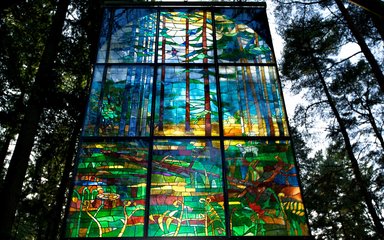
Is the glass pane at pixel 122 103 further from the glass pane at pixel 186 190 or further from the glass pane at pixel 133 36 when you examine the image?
the glass pane at pixel 186 190

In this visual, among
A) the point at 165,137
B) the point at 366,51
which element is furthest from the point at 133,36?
the point at 366,51

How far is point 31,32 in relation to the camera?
5148 mm

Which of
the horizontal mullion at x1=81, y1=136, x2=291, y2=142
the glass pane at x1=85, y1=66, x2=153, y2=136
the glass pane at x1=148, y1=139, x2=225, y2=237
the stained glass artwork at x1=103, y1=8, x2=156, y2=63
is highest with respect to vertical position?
the stained glass artwork at x1=103, y1=8, x2=156, y2=63

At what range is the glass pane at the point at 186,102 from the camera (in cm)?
386

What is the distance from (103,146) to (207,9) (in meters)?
3.02

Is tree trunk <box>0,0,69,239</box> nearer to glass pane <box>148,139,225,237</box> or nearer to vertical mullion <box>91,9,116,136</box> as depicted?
vertical mullion <box>91,9,116,136</box>

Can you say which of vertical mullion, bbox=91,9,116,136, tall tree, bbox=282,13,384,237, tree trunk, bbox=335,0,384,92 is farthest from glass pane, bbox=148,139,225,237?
tall tree, bbox=282,13,384,237

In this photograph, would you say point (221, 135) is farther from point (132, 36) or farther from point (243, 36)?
point (132, 36)

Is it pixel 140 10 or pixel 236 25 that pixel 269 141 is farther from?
pixel 140 10

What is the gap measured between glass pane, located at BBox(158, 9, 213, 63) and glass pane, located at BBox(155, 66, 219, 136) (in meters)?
0.24

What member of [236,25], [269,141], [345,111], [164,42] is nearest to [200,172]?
[269,141]

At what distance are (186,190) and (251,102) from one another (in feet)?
5.07

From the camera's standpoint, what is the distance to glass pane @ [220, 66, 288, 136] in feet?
12.7

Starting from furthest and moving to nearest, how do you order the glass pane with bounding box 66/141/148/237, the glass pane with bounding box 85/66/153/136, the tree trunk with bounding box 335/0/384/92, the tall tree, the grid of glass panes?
1. the tall tree
2. the tree trunk with bounding box 335/0/384/92
3. the glass pane with bounding box 85/66/153/136
4. the grid of glass panes
5. the glass pane with bounding box 66/141/148/237
